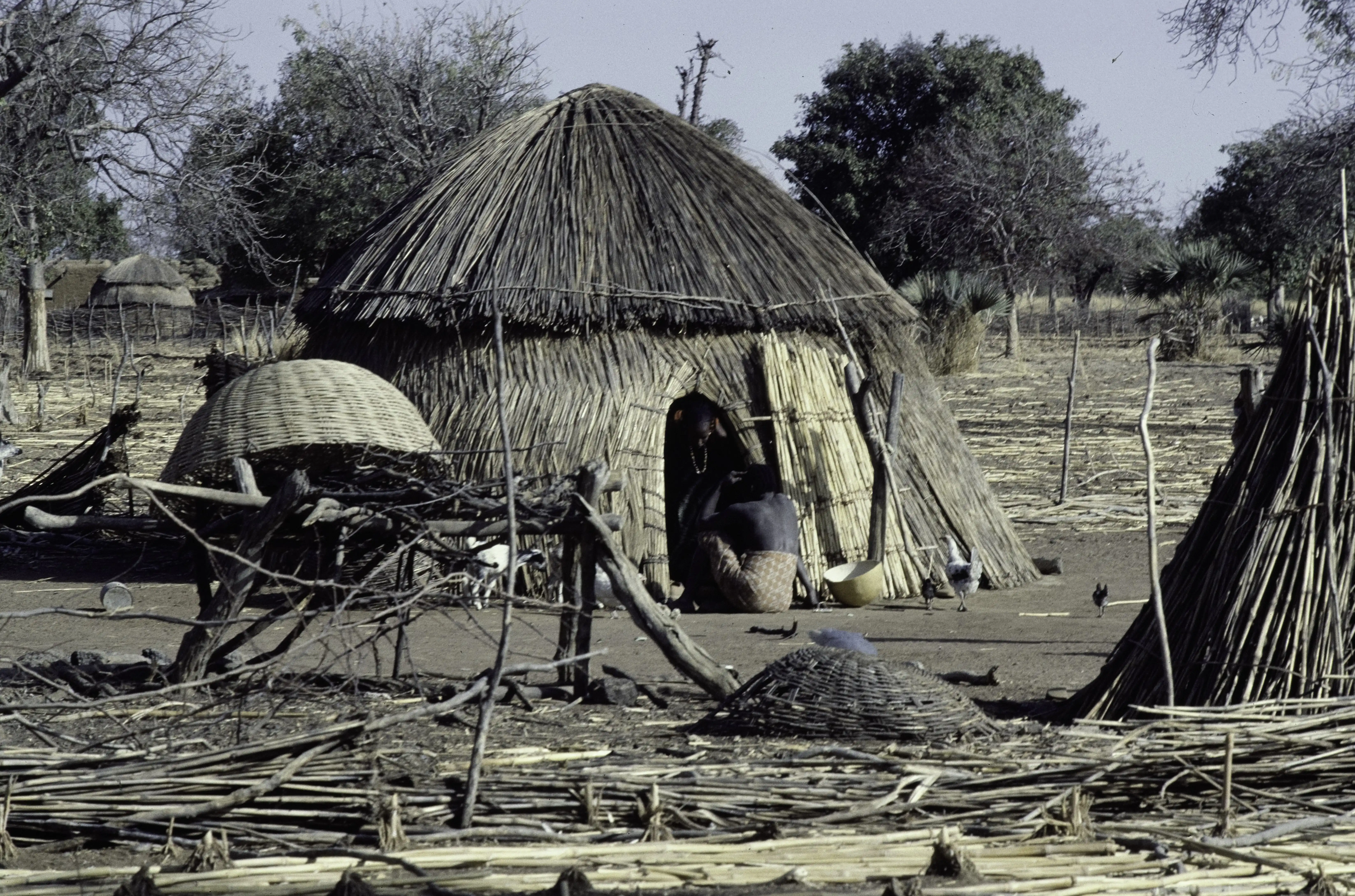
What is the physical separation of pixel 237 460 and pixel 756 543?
11.9 ft

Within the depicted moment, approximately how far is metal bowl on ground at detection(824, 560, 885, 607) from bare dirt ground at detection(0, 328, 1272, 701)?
0.09m

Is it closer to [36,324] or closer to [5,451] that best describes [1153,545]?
[5,451]

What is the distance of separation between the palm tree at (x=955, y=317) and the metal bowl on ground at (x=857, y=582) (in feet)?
42.8

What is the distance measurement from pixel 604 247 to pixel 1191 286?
56.9 ft

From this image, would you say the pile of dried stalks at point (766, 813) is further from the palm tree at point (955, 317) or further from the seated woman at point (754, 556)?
the palm tree at point (955, 317)

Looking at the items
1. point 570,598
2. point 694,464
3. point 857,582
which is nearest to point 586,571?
point 570,598

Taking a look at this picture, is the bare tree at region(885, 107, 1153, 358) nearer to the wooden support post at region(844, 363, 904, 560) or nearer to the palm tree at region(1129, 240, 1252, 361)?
the palm tree at region(1129, 240, 1252, 361)

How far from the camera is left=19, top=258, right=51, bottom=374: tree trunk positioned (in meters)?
21.6

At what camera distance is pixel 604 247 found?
351 inches

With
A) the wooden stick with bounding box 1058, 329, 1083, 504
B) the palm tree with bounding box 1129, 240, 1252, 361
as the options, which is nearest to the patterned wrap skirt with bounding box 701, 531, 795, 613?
the wooden stick with bounding box 1058, 329, 1083, 504

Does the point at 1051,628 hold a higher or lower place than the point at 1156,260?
lower

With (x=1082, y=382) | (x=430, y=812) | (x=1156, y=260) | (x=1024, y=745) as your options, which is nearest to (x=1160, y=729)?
(x=1024, y=745)

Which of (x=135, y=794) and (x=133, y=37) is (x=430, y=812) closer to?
(x=135, y=794)

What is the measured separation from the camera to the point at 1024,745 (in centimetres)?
453
